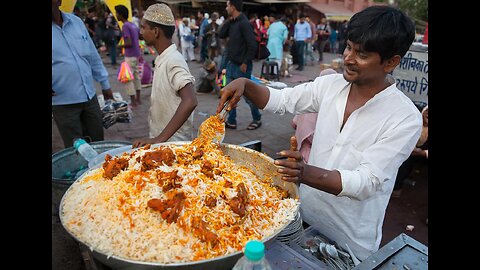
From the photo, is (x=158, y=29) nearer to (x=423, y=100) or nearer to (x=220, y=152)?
(x=220, y=152)

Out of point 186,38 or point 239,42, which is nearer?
point 239,42

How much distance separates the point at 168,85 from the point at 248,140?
3.57 meters

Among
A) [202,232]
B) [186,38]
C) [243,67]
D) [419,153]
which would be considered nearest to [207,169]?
[202,232]

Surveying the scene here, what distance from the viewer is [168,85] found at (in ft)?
9.50

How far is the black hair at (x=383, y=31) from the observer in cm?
164

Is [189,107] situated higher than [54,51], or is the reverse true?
[54,51]

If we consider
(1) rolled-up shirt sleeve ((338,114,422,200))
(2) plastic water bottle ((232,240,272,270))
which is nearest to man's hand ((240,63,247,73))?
(1) rolled-up shirt sleeve ((338,114,422,200))

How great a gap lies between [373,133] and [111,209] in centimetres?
147

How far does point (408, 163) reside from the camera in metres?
4.80

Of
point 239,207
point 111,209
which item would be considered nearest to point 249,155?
point 239,207

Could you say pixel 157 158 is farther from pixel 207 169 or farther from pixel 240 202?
pixel 240 202

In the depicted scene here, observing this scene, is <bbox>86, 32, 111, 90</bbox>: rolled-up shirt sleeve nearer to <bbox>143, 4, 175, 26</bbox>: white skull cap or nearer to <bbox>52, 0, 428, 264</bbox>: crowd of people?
<bbox>52, 0, 428, 264</bbox>: crowd of people

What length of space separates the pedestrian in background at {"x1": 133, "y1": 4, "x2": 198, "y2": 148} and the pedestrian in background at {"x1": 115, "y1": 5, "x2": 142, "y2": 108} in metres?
4.89

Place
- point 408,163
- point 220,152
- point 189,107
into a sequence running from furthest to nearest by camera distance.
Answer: point 408,163
point 189,107
point 220,152
